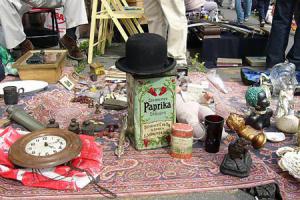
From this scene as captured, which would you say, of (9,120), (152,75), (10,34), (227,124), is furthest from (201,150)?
(10,34)

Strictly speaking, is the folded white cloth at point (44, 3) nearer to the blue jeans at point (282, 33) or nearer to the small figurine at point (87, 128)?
the small figurine at point (87, 128)

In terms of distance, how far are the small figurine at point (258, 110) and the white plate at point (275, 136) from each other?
2.3 inches

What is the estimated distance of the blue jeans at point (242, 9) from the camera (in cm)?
604

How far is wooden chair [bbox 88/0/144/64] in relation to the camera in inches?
141

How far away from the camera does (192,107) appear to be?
1.81 meters

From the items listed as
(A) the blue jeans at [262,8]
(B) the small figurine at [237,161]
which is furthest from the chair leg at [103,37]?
(A) the blue jeans at [262,8]

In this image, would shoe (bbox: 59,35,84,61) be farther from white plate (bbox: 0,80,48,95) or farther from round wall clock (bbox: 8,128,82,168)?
round wall clock (bbox: 8,128,82,168)

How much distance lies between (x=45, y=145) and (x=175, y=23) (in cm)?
187

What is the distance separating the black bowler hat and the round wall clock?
15.7 inches

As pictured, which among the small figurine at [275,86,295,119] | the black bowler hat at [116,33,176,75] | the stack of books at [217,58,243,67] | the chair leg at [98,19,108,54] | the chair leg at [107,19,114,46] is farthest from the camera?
the chair leg at [107,19,114,46]

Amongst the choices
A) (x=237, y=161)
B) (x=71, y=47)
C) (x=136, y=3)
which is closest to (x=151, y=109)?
(x=237, y=161)

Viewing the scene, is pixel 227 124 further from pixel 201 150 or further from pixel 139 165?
pixel 139 165

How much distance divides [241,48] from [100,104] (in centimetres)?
199

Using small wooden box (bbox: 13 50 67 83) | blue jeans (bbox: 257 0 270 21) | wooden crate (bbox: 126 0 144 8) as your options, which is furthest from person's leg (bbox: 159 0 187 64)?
blue jeans (bbox: 257 0 270 21)
